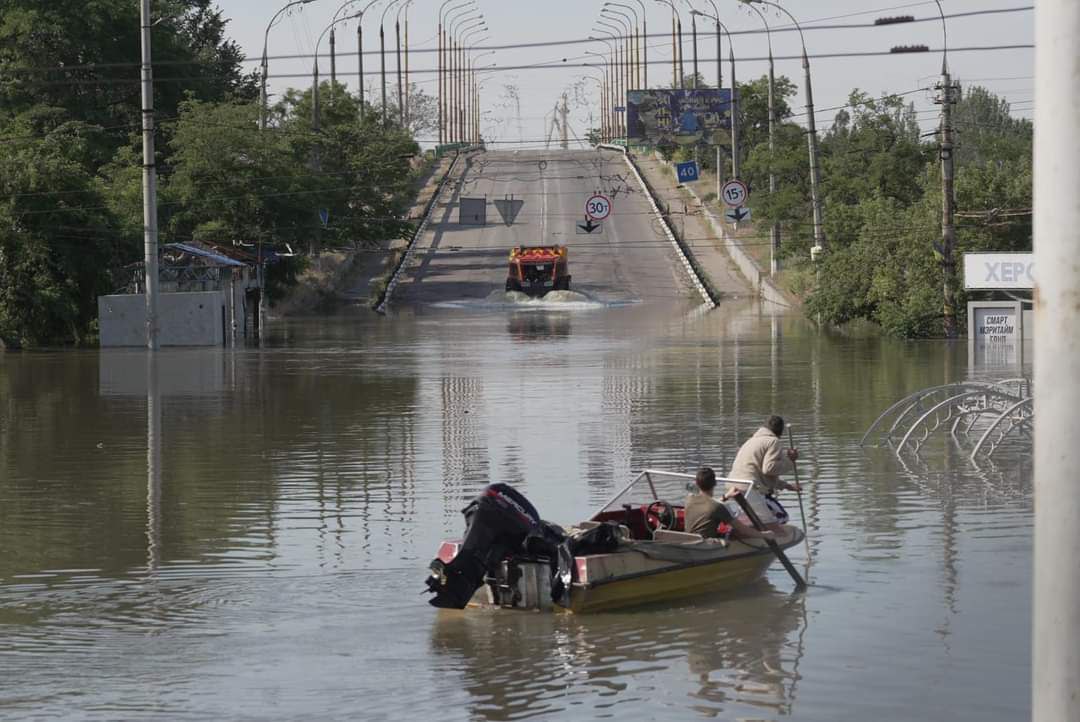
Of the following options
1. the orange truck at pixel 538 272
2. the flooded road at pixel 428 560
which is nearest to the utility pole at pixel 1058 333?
the flooded road at pixel 428 560

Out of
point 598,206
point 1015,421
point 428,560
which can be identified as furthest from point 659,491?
point 598,206

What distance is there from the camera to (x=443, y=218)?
103 m

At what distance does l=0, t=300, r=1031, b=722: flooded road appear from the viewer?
1165 cm

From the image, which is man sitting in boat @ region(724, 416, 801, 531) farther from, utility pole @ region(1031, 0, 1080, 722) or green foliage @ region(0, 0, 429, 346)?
green foliage @ region(0, 0, 429, 346)

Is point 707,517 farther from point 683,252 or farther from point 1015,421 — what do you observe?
point 683,252

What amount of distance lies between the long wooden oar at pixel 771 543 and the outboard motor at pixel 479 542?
2.29 metres

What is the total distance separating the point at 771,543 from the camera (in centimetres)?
1464

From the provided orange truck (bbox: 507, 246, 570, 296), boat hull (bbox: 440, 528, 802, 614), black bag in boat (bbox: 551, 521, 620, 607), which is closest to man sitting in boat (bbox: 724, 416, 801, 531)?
boat hull (bbox: 440, 528, 802, 614)

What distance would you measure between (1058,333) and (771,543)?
35.7 feet

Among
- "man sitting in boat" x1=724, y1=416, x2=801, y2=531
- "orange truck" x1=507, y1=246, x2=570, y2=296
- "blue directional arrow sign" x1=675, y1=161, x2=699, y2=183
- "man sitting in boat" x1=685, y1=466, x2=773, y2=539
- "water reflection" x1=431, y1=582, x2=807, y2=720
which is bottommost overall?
"water reflection" x1=431, y1=582, x2=807, y2=720

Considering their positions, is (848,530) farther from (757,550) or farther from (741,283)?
(741,283)

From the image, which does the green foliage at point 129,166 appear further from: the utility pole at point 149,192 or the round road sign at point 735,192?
the round road sign at point 735,192

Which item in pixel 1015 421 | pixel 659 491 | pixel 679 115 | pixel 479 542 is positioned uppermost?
pixel 679 115

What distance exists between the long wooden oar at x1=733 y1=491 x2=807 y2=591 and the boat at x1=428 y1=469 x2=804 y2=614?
43 centimetres
